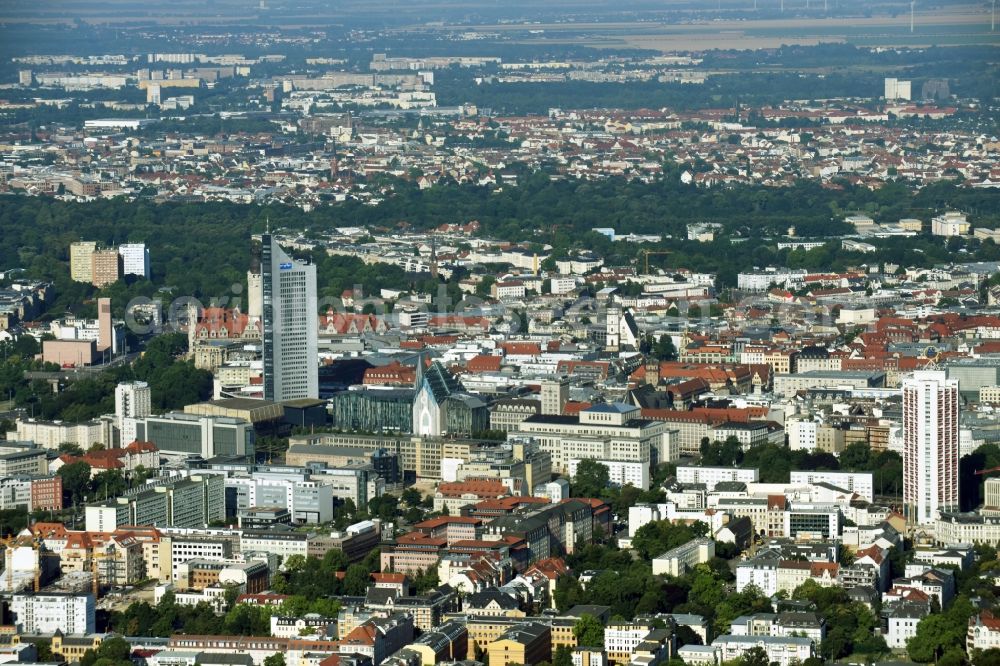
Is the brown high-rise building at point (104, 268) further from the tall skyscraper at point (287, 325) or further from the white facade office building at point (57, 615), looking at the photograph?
the white facade office building at point (57, 615)

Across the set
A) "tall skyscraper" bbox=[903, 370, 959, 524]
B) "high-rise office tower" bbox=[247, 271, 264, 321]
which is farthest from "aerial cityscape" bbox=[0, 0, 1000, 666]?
"high-rise office tower" bbox=[247, 271, 264, 321]

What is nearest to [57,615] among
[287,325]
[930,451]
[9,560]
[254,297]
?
[9,560]

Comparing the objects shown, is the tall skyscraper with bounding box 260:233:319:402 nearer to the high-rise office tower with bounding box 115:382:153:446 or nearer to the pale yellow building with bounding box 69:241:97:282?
the high-rise office tower with bounding box 115:382:153:446

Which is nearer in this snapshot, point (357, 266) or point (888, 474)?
point (888, 474)

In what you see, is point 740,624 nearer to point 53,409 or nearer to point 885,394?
point 885,394

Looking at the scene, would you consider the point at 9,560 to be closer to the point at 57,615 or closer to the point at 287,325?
the point at 57,615

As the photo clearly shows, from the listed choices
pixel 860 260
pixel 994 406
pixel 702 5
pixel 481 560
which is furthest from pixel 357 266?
pixel 702 5

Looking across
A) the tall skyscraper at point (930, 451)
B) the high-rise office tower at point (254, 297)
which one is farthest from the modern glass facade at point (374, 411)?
the high-rise office tower at point (254, 297)
